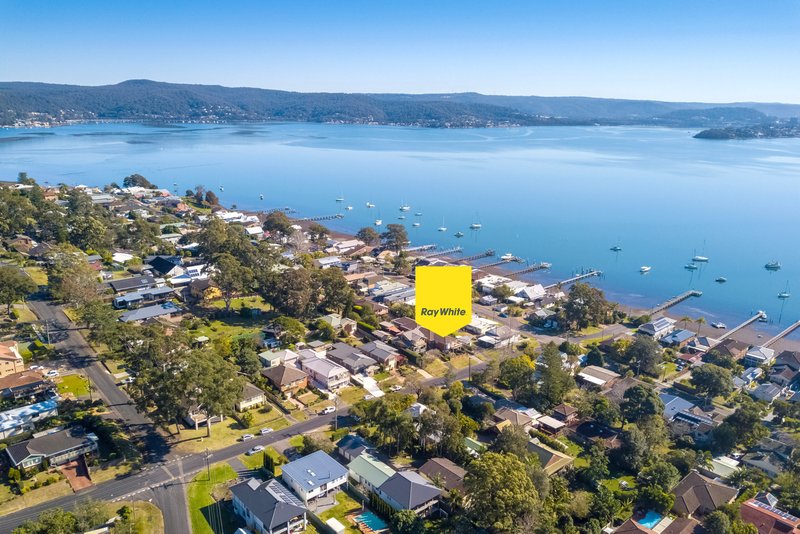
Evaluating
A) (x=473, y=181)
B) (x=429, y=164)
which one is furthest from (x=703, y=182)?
(x=429, y=164)

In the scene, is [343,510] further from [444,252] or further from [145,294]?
[444,252]

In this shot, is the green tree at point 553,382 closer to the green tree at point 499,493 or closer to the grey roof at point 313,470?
the green tree at point 499,493

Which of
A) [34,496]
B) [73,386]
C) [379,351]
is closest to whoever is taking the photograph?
[34,496]

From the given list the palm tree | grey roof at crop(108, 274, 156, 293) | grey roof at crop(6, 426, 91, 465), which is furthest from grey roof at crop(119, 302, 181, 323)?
the palm tree

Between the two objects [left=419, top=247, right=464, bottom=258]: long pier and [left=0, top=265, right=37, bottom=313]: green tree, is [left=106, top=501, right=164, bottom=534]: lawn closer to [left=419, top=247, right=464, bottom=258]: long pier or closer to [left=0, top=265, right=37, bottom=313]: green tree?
[left=0, top=265, right=37, bottom=313]: green tree

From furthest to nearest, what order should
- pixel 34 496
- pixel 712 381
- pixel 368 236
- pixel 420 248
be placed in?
pixel 420 248
pixel 368 236
pixel 712 381
pixel 34 496

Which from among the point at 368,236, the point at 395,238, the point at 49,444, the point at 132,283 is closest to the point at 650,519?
the point at 49,444
